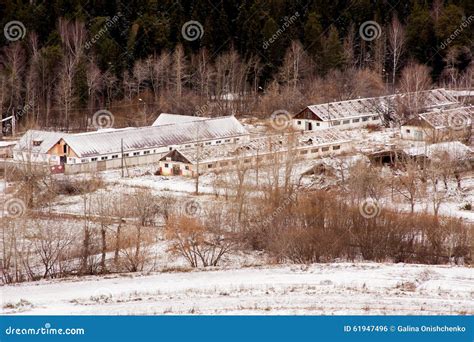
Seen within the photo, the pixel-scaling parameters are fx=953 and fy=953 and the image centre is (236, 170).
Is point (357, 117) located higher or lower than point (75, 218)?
higher

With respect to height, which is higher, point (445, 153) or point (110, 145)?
point (110, 145)

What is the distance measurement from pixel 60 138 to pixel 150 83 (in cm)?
1595

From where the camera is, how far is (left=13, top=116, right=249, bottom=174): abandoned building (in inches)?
1486

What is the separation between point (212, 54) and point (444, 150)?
950 inches

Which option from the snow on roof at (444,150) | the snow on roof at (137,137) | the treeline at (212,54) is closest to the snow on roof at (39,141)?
the snow on roof at (137,137)

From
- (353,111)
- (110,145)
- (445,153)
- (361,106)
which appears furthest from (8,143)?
(445,153)

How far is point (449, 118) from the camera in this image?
143ft

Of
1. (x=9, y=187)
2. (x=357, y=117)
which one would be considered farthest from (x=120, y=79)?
(x=9, y=187)

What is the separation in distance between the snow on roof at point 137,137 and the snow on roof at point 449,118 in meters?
8.31

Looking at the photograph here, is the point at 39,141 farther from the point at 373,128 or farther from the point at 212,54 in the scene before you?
the point at 212,54

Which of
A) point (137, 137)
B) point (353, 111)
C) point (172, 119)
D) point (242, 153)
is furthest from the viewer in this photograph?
point (353, 111)

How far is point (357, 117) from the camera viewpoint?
4622 cm

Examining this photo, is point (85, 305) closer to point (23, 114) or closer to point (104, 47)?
point (23, 114)

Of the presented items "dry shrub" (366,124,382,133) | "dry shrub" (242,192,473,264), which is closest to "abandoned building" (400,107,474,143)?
"dry shrub" (366,124,382,133)
